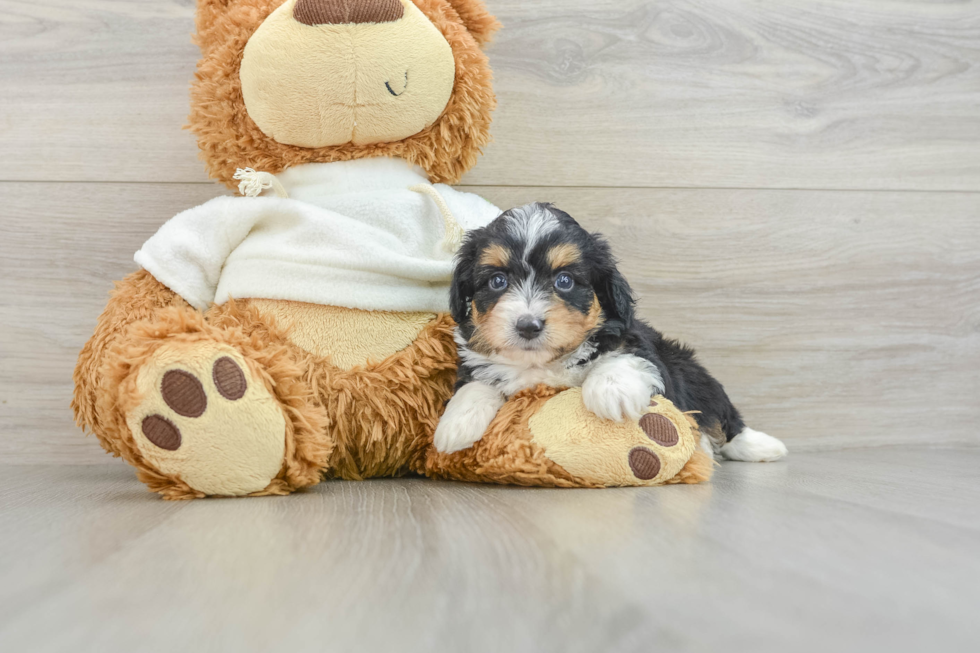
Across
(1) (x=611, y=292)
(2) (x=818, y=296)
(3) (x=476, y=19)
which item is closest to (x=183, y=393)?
(1) (x=611, y=292)

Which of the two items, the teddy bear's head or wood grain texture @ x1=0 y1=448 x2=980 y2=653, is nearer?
wood grain texture @ x1=0 y1=448 x2=980 y2=653

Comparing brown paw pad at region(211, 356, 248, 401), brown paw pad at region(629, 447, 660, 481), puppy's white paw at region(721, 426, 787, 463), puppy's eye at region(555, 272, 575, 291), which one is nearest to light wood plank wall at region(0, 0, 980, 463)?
puppy's white paw at region(721, 426, 787, 463)

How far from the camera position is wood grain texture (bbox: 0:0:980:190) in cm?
192

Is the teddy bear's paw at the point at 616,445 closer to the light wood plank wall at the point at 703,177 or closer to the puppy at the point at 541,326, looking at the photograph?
the puppy at the point at 541,326

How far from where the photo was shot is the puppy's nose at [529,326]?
1.29m

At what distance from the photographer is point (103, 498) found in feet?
4.25

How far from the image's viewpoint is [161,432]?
118cm

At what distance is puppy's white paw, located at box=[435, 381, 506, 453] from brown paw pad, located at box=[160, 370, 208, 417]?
1.40ft

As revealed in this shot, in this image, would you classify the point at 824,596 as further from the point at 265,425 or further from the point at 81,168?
the point at 81,168

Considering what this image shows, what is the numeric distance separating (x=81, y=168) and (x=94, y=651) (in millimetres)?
1684

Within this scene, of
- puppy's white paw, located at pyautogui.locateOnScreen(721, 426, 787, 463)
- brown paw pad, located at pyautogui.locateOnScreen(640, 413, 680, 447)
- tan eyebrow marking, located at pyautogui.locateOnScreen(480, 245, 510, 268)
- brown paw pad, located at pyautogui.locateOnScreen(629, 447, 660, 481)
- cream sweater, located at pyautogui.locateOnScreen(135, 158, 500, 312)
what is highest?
tan eyebrow marking, located at pyautogui.locateOnScreen(480, 245, 510, 268)

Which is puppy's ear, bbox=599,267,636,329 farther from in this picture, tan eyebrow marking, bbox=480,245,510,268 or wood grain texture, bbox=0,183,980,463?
wood grain texture, bbox=0,183,980,463

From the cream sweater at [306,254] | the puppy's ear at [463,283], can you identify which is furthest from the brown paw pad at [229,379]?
the puppy's ear at [463,283]

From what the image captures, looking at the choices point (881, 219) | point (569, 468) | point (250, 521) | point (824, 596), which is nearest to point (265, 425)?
point (250, 521)
